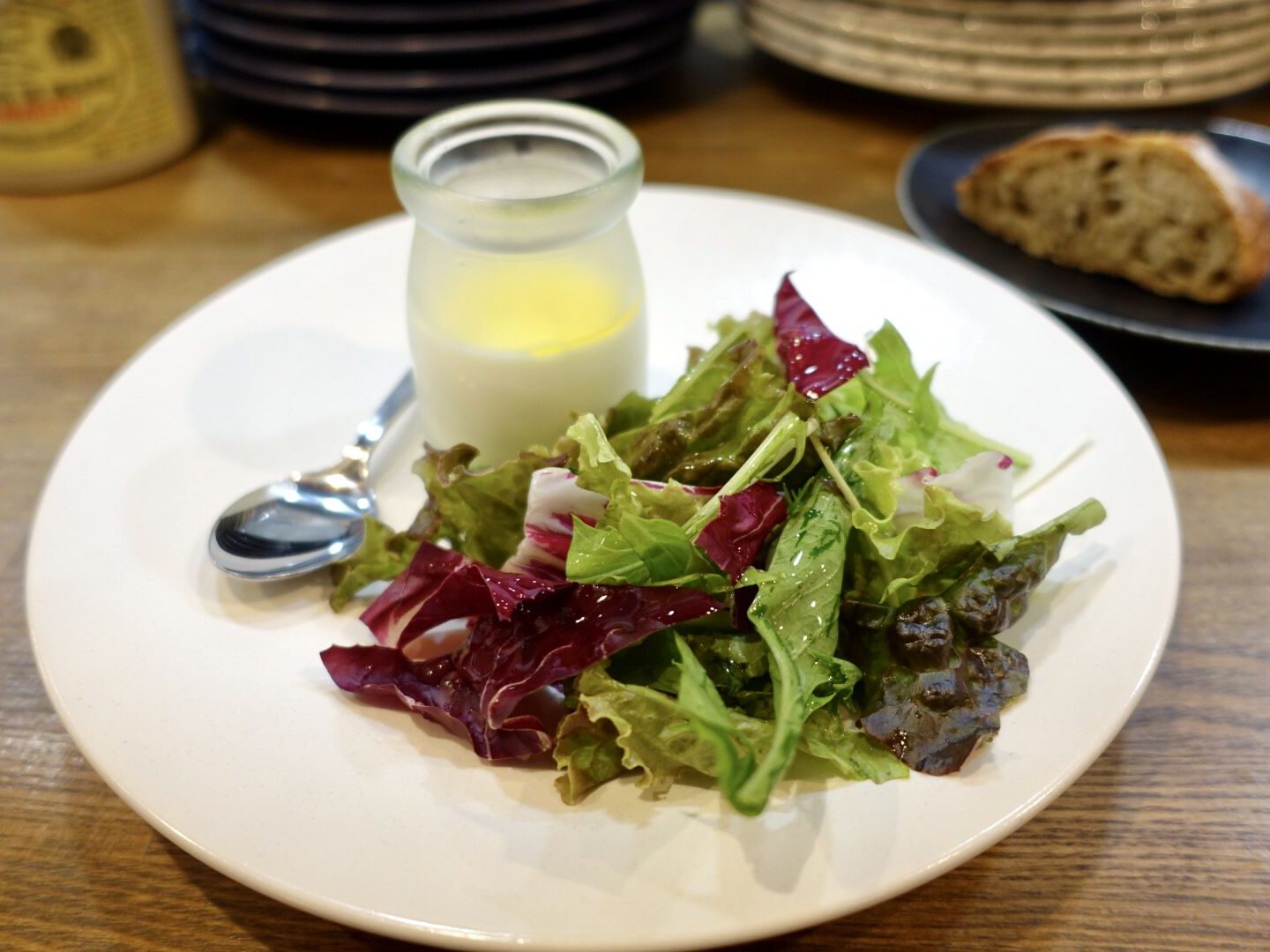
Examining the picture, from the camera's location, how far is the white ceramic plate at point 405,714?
809 millimetres

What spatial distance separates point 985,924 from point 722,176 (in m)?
1.74

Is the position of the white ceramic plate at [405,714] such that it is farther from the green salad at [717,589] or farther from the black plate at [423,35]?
the black plate at [423,35]

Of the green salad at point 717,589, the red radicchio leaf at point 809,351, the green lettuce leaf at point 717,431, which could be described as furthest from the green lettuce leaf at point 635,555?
the red radicchio leaf at point 809,351

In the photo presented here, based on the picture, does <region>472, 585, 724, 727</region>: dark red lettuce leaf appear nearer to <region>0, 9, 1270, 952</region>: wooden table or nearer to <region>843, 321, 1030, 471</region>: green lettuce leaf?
<region>0, 9, 1270, 952</region>: wooden table

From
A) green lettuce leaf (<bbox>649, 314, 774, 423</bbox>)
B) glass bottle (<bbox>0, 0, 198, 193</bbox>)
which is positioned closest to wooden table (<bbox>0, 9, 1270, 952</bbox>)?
glass bottle (<bbox>0, 0, 198, 193</bbox>)

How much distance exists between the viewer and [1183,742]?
1108mm

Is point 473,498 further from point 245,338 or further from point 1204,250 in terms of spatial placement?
point 1204,250

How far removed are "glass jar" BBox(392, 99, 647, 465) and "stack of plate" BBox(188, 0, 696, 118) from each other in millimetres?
927

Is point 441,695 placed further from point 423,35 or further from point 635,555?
point 423,35

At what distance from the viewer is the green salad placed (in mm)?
918

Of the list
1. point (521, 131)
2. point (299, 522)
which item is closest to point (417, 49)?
point (521, 131)

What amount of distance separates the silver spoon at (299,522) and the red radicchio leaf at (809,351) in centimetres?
53

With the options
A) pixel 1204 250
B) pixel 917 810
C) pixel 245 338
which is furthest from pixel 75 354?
pixel 1204 250

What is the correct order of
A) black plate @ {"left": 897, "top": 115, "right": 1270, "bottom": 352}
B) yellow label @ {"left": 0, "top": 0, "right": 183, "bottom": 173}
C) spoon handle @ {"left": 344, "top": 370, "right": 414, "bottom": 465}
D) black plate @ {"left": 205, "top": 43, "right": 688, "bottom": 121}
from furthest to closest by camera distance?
1. black plate @ {"left": 205, "top": 43, "right": 688, "bottom": 121}
2. yellow label @ {"left": 0, "top": 0, "right": 183, "bottom": 173}
3. black plate @ {"left": 897, "top": 115, "right": 1270, "bottom": 352}
4. spoon handle @ {"left": 344, "top": 370, "right": 414, "bottom": 465}
